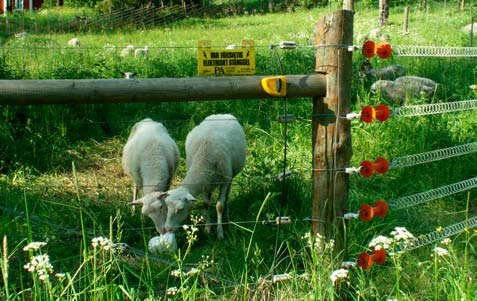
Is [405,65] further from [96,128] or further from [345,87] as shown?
[345,87]

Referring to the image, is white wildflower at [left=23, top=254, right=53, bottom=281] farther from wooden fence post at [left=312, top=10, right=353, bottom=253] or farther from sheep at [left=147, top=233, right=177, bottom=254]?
sheep at [left=147, top=233, right=177, bottom=254]

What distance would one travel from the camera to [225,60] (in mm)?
3758

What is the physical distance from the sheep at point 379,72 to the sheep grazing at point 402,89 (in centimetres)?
72

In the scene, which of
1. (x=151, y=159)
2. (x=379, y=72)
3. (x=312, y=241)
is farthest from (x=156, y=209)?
(x=379, y=72)

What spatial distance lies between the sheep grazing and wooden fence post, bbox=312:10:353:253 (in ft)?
15.7

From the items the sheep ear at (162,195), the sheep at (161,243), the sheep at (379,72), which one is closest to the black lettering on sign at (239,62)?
the sheep at (161,243)

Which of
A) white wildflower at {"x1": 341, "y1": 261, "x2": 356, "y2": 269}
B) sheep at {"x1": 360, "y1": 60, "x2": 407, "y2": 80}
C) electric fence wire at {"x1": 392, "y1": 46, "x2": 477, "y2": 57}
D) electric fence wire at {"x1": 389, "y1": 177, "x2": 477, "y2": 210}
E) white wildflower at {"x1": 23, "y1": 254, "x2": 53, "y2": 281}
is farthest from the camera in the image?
sheep at {"x1": 360, "y1": 60, "x2": 407, "y2": 80}

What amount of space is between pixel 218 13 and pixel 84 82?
3228 cm

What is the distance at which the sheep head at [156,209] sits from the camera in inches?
225

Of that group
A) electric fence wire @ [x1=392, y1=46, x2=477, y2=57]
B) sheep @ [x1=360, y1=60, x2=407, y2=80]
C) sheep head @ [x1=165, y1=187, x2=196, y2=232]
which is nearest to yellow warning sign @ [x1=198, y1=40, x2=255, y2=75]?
electric fence wire @ [x1=392, y1=46, x2=477, y2=57]

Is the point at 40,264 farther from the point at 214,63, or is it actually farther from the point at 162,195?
the point at 162,195

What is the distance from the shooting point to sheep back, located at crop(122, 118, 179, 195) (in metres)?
6.45

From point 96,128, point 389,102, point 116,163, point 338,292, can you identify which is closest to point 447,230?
point 338,292

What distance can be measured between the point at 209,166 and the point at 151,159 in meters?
0.70
